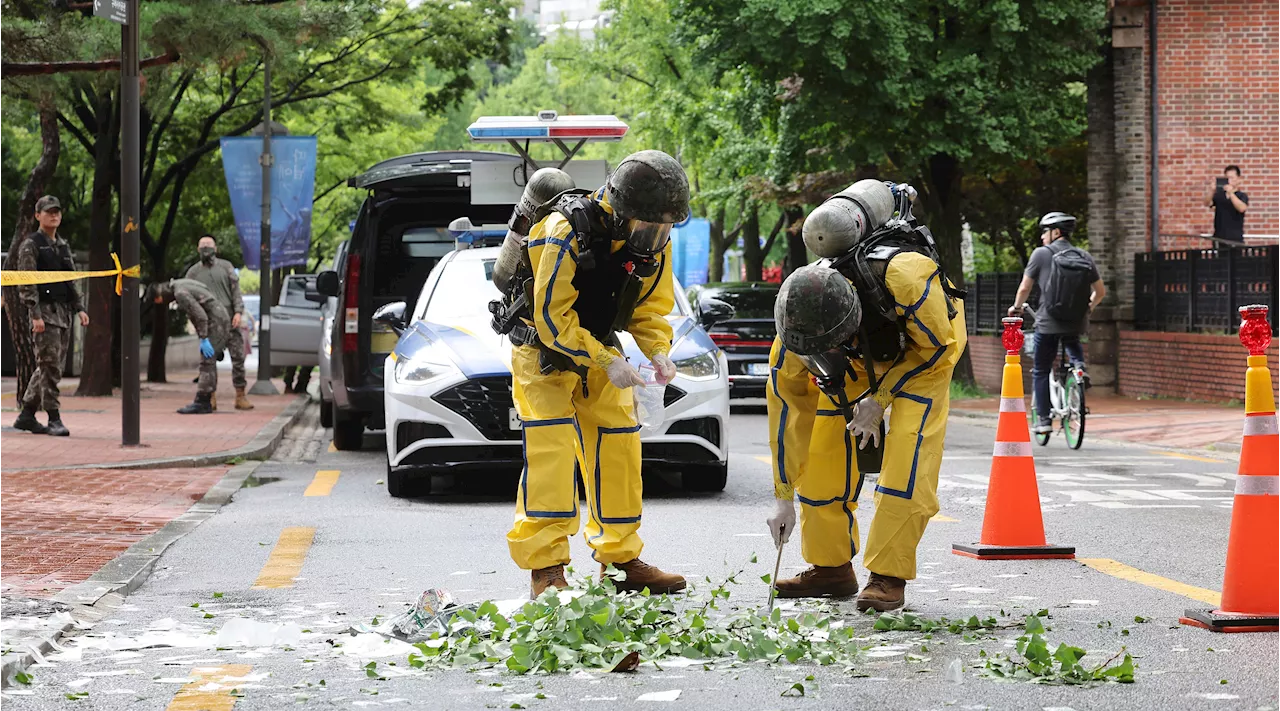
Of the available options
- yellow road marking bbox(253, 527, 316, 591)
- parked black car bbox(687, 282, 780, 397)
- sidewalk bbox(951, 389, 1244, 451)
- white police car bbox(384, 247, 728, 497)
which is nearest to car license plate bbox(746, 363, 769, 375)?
parked black car bbox(687, 282, 780, 397)

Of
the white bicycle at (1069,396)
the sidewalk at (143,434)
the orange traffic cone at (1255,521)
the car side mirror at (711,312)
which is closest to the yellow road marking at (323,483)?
the sidewalk at (143,434)

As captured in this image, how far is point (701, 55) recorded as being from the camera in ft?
74.7

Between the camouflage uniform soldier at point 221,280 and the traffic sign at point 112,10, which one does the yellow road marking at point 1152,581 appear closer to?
the traffic sign at point 112,10

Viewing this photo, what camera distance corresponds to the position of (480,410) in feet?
32.8

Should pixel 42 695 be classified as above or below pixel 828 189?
below

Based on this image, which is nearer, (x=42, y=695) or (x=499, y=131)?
(x=42, y=695)

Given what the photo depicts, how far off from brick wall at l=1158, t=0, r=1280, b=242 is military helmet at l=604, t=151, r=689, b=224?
18392 mm

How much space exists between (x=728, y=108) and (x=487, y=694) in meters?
21.2

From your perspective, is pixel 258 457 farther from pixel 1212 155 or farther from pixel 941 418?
pixel 1212 155

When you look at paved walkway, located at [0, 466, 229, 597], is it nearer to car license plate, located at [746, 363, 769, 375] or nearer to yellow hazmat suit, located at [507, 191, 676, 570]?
yellow hazmat suit, located at [507, 191, 676, 570]

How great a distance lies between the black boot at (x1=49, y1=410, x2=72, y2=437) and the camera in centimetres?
1516

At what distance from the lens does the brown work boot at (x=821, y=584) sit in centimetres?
644

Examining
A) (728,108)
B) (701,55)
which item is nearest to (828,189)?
(728,108)

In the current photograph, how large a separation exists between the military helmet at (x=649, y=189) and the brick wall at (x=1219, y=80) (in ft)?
60.3
